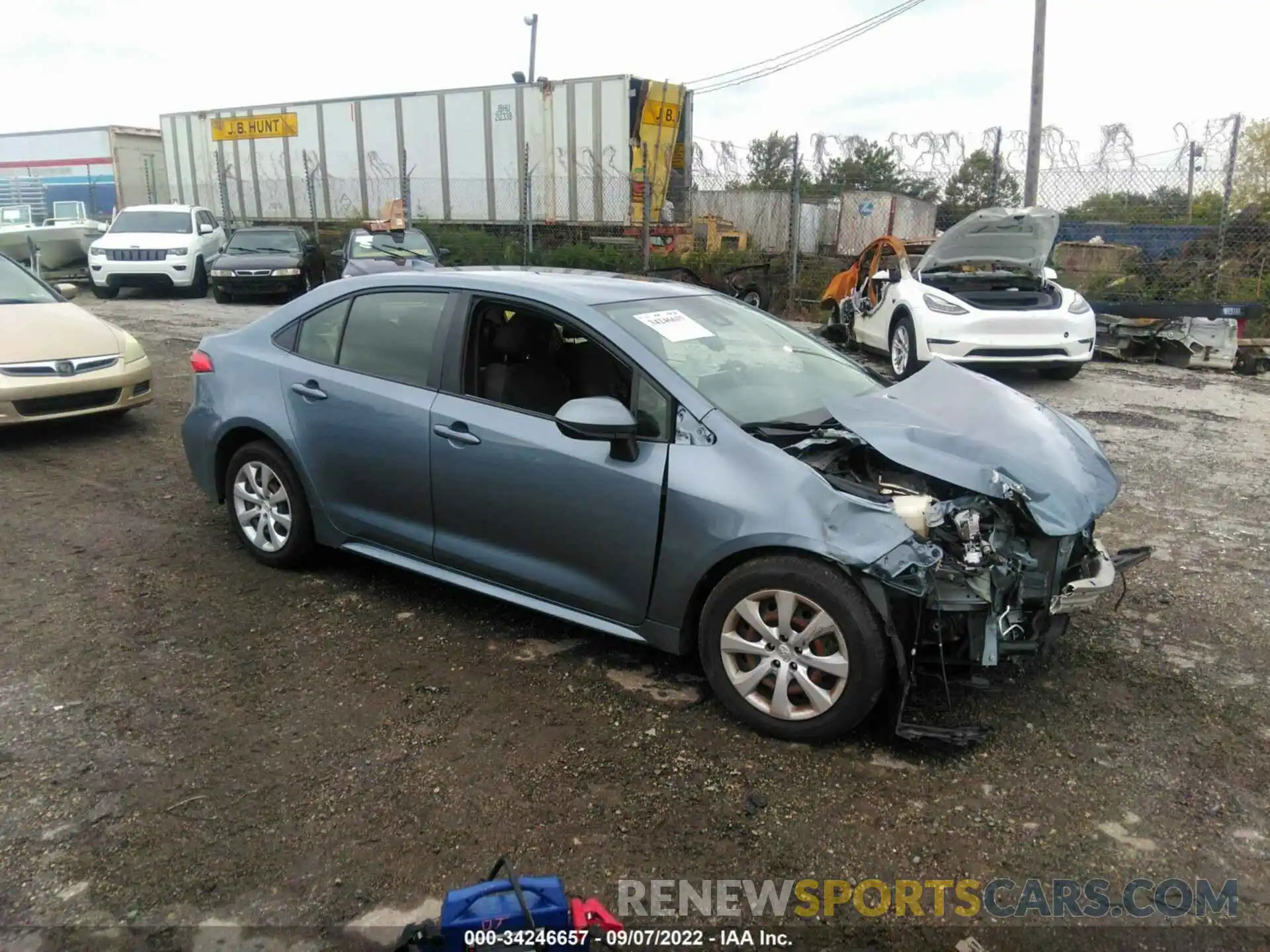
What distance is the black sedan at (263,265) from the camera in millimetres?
16547

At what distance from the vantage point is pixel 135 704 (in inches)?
139

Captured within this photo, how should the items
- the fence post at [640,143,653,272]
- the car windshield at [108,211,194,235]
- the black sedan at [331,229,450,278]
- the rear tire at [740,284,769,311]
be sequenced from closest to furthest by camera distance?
1. the black sedan at [331,229,450,278]
2. the rear tire at [740,284,769,311]
3. the fence post at [640,143,653,272]
4. the car windshield at [108,211,194,235]

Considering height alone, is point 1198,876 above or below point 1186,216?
below

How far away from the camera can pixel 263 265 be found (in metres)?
16.6

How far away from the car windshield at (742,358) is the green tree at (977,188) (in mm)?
11846

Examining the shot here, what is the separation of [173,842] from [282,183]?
2161 cm

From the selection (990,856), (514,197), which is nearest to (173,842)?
(990,856)

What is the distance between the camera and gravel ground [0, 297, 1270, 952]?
263 centimetres

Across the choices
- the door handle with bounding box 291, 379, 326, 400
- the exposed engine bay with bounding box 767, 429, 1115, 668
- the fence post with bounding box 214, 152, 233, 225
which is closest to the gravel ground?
the exposed engine bay with bounding box 767, 429, 1115, 668

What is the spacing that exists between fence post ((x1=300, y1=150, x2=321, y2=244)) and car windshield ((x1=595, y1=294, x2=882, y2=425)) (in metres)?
18.5

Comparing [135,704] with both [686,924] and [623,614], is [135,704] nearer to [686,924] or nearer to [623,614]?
[623,614]

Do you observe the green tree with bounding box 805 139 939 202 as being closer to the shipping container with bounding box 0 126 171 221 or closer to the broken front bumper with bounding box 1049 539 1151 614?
the broken front bumper with bounding box 1049 539 1151 614

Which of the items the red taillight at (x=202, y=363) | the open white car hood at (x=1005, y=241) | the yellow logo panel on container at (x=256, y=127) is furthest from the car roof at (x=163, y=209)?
the red taillight at (x=202, y=363)

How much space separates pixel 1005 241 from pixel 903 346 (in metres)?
1.54
